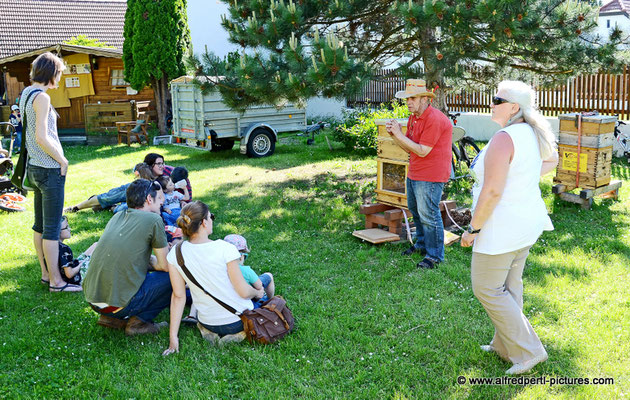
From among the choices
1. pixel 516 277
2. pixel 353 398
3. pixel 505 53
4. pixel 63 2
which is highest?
pixel 63 2

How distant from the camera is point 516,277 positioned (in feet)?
12.5

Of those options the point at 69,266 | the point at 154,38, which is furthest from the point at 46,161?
the point at 154,38

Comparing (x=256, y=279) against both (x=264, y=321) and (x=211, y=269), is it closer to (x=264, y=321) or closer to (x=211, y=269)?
(x=264, y=321)

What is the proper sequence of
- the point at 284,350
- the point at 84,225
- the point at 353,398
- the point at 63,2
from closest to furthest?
1. the point at 353,398
2. the point at 284,350
3. the point at 84,225
4. the point at 63,2

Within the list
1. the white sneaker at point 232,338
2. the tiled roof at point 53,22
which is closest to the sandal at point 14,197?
the white sneaker at point 232,338

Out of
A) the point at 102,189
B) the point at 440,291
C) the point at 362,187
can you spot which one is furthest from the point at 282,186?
the point at 440,291

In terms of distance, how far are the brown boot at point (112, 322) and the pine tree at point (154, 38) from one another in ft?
47.9

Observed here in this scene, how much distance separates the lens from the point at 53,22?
28.2m

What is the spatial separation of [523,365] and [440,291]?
1.65 metres

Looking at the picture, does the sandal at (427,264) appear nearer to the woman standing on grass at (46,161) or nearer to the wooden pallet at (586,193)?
the wooden pallet at (586,193)

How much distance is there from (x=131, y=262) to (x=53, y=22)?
2777 cm

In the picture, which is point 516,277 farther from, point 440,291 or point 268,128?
point 268,128

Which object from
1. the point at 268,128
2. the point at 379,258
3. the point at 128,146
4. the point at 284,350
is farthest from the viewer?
the point at 128,146

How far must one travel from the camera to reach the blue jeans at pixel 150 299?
14.9 feet
